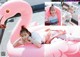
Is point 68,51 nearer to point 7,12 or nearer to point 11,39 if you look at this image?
point 11,39

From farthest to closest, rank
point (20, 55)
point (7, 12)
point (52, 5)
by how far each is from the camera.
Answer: point (52, 5) → point (7, 12) → point (20, 55)

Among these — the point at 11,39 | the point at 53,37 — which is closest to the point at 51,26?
the point at 53,37

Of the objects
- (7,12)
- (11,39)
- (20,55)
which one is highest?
(7,12)

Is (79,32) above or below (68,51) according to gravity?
above

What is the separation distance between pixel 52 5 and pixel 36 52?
50 centimetres

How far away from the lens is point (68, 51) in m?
1.35

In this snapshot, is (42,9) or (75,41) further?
(42,9)

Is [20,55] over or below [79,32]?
below

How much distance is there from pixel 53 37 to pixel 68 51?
6.7 inches

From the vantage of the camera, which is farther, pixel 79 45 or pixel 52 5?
pixel 52 5

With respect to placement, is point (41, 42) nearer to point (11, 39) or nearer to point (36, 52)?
point (36, 52)

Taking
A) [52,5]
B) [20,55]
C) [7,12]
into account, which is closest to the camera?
[20,55]

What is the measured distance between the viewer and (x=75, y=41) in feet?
4.61

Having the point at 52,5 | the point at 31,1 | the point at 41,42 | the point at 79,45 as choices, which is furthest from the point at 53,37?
the point at 31,1
